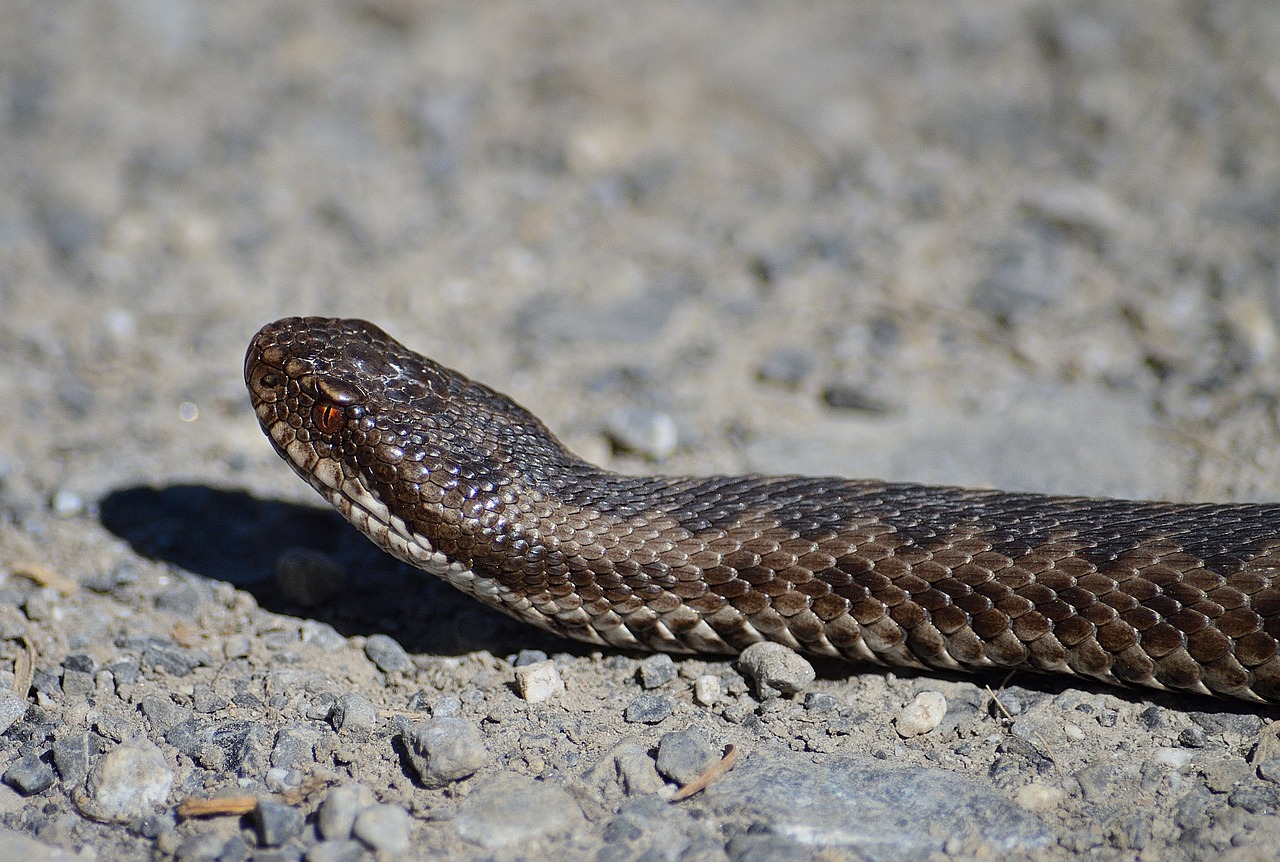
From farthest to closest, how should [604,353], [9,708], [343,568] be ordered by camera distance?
1. [604,353]
2. [343,568]
3. [9,708]

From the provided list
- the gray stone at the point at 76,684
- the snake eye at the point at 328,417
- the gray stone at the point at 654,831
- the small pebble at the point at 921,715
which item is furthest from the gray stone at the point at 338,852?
the small pebble at the point at 921,715

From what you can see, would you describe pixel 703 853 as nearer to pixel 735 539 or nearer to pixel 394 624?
pixel 735 539

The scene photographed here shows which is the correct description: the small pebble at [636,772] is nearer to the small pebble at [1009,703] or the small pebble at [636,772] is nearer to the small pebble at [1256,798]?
the small pebble at [1009,703]

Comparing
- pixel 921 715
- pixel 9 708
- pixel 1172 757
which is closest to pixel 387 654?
pixel 9 708

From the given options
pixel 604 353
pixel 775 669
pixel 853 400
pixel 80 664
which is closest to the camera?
pixel 775 669

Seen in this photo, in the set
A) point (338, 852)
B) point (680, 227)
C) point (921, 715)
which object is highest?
point (680, 227)

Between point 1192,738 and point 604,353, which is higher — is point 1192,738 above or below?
above

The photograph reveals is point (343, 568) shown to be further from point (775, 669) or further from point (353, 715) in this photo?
point (775, 669)
